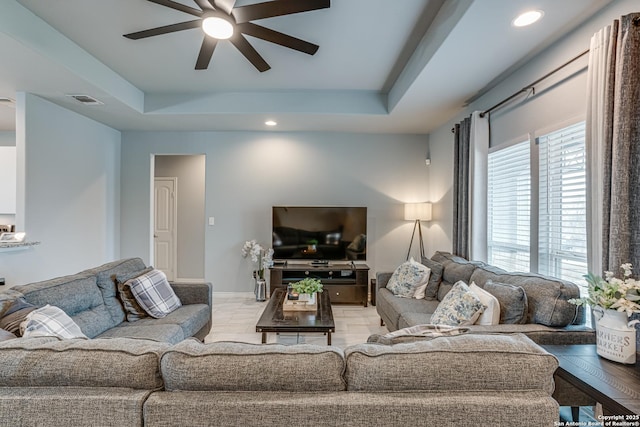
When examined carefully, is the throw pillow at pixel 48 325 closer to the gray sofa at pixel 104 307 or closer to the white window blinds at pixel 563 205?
the gray sofa at pixel 104 307

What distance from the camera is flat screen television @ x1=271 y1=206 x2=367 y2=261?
5.08 meters

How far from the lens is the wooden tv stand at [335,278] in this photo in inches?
189

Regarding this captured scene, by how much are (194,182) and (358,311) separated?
401cm

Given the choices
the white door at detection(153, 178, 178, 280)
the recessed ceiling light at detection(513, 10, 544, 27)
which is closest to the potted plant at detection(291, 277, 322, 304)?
the recessed ceiling light at detection(513, 10, 544, 27)

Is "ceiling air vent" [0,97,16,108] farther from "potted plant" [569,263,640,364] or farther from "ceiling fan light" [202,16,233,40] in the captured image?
"potted plant" [569,263,640,364]

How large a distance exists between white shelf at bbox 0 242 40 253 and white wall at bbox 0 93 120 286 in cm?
7

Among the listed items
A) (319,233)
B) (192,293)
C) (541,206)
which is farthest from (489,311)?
(319,233)

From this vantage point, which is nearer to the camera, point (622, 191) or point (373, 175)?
point (622, 191)

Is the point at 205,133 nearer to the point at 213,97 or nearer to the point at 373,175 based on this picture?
the point at 213,97

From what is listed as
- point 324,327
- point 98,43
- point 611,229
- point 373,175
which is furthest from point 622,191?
point 98,43

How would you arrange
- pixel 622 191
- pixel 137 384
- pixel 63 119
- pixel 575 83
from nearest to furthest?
1. pixel 137 384
2. pixel 622 191
3. pixel 575 83
4. pixel 63 119

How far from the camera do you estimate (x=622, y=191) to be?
181cm

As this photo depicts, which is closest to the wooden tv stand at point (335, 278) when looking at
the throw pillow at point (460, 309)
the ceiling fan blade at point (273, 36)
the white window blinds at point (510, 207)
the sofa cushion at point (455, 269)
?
the sofa cushion at point (455, 269)

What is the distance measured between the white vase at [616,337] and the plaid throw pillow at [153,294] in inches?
115
